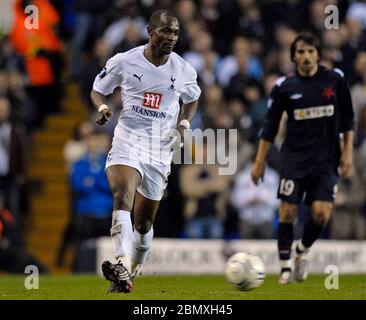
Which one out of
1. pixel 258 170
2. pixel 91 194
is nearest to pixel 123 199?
pixel 258 170

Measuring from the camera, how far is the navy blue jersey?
46.6ft

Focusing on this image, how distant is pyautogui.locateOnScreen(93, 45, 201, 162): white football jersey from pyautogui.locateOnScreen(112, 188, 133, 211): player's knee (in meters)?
0.64

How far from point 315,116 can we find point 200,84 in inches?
265

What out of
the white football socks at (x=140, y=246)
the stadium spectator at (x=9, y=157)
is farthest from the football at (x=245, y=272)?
the stadium spectator at (x=9, y=157)

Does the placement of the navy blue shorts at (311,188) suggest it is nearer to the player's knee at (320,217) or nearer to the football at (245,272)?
the player's knee at (320,217)

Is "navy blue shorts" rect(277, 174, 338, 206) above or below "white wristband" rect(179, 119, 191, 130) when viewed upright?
below

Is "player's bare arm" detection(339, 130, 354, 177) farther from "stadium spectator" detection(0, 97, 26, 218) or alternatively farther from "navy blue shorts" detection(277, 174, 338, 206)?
"stadium spectator" detection(0, 97, 26, 218)

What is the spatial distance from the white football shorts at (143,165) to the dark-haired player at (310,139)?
1.85 m

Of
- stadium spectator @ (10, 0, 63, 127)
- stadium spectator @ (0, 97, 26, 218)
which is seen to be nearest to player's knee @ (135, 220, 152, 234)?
stadium spectator @ (0, 97, 26, 218)

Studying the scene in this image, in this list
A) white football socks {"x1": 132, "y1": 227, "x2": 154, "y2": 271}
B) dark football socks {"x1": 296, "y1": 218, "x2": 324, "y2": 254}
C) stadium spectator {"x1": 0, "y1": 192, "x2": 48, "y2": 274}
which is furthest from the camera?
stadium spectator {"x1": 0, "y1": 192, "x2": 48, "y2": 274}

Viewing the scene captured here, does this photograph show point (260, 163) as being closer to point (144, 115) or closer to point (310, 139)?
point (310, 139)

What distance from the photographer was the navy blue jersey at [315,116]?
1421 centimetres

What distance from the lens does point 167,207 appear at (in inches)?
780
